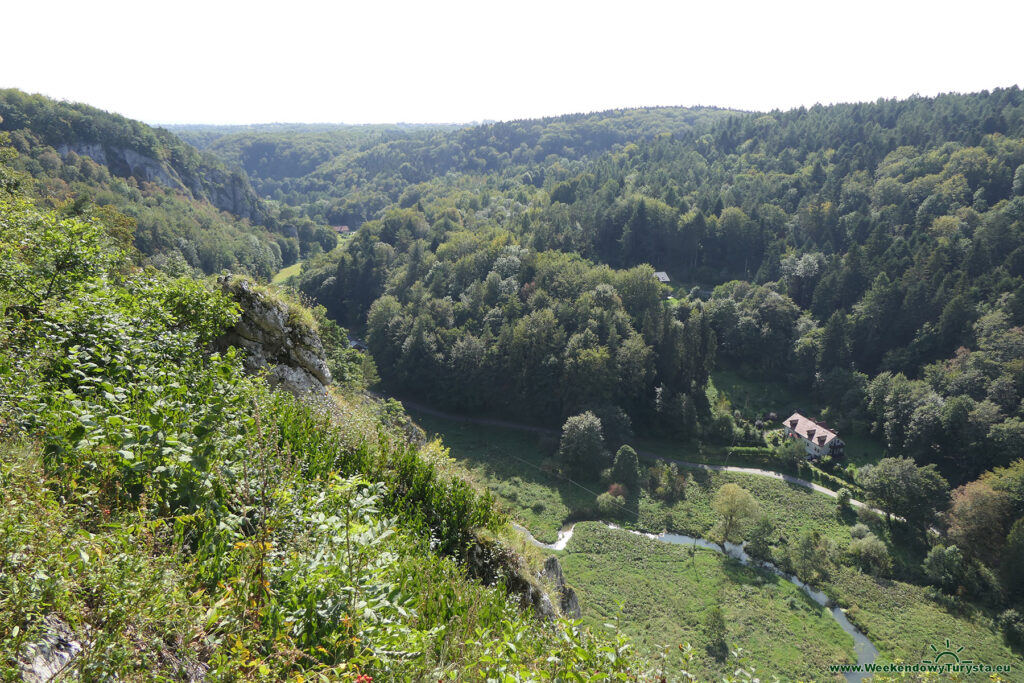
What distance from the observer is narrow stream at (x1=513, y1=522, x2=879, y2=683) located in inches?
928

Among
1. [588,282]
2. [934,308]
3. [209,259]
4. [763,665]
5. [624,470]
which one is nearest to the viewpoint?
[763,665]

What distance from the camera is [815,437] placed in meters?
42.8

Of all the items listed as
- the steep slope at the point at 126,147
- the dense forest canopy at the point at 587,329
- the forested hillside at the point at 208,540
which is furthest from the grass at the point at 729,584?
the steep slope at the point at 126,147

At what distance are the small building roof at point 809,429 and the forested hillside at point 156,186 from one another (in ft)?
210

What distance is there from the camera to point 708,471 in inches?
1586

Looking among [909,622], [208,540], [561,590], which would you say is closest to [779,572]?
[909,622]

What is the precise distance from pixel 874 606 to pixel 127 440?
3465 centimetres

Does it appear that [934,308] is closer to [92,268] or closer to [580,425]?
[580,425]

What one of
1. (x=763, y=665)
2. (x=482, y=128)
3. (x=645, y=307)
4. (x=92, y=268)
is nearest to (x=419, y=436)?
(x=92, y=268)

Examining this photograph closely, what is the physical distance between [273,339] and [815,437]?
44567 millimetres

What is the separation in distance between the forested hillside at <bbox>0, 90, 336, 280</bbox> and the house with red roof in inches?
2524

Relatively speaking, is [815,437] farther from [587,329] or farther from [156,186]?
[156,186]

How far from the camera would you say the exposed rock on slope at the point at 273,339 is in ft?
40.1

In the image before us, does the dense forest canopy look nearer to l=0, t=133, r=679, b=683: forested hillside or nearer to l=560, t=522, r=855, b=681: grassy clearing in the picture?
l=0, t=133, r=679, b=683: forested hillside
